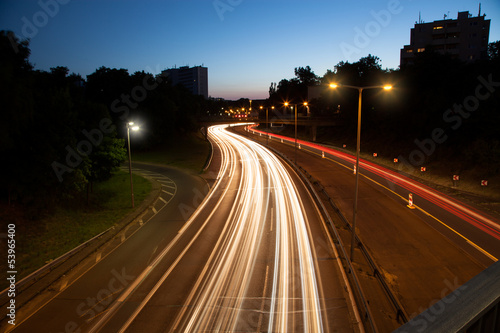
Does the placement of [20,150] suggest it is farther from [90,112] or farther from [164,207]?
[164,207]

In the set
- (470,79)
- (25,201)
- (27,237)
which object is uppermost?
(470,79)

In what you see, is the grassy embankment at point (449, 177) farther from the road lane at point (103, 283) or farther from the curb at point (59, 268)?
the curb at point (59, 268)

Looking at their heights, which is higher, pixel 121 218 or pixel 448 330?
pixel 448 330

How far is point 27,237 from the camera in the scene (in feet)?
58.3

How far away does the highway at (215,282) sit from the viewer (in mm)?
10477

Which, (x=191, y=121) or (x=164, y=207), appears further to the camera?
(x=191, y=121)

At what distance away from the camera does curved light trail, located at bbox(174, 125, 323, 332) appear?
10508 mm

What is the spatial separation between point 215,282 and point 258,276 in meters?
1.95

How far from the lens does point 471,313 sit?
169 centimetres

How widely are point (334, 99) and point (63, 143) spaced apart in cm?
6253

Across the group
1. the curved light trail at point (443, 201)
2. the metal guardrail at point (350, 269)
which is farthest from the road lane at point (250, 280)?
the curved light trail at point (443, 201)

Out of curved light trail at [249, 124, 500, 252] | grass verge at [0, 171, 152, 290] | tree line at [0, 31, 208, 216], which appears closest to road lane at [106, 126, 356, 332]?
grass verge at [0, 171, 152, 290]

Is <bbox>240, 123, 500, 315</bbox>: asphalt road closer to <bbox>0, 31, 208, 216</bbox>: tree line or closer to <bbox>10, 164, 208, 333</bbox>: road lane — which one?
<bbox>10, 164, 208, 333</bbox>: road lane

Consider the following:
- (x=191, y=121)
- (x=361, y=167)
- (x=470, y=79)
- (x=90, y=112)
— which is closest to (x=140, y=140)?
(x=191, y=121)
